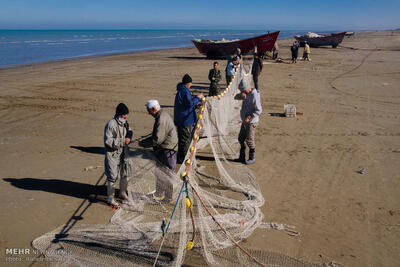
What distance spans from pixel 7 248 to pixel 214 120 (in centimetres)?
413

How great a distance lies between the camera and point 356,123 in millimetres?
8844

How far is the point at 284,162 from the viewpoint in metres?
6.47

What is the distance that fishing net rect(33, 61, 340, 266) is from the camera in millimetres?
3576

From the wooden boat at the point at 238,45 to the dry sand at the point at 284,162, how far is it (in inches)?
480

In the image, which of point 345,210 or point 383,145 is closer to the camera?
point 345,210

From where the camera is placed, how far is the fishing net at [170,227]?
358 cm

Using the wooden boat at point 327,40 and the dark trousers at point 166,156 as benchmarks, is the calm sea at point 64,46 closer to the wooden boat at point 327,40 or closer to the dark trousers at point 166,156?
the wooden boat at point 327,40

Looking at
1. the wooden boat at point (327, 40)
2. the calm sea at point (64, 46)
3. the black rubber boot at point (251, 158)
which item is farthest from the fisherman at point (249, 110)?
the wooden boat at point (327, 40)

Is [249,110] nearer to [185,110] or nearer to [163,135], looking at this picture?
[185,110]

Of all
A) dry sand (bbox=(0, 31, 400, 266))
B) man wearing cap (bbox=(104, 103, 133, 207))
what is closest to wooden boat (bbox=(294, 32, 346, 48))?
dry sand (bbox=(0, 31, 400, 266))

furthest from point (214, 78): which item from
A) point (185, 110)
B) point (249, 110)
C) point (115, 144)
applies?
point (115, 144)

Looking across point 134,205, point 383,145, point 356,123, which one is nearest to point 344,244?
point 134,205

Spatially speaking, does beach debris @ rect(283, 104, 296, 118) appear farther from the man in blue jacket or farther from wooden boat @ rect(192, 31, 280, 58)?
wooden boat @ rect(192, 31, 280, 58)

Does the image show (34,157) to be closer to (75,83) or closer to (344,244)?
(344,244)
